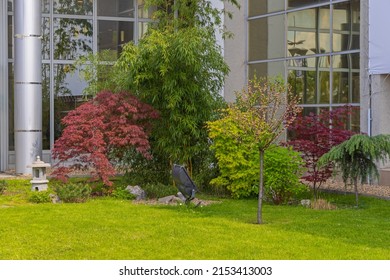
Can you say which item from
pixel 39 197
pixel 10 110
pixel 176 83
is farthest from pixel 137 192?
pixel 10 110

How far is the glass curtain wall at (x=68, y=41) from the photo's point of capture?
934 inches

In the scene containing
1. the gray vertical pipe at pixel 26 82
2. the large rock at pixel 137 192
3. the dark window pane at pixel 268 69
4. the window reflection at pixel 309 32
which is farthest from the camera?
the dark window pane at pixel 268 69

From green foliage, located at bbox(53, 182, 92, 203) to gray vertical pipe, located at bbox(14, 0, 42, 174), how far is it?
5754mm

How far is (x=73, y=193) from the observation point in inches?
572

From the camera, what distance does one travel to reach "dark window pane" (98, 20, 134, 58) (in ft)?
80.6

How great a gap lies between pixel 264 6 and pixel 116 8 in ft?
18.5

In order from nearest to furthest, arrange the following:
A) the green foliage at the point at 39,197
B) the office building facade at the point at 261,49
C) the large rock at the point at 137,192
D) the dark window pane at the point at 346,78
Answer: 1. the green foliage at the point at 39,197
2. the large rock at the point at 137,192
3. the office building facade at the point at 261,49
4. the dark window pane at the point at 346,78

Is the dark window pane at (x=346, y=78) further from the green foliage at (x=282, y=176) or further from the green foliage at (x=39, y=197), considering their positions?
the green foliage at (x=39, y=197)

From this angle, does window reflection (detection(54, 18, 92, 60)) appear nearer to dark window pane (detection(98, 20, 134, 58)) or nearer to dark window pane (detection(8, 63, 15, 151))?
dark window pane (detection(98, 20, 134, 58))

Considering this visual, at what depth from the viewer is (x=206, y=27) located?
17625 millimetres

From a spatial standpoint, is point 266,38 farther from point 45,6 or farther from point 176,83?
point 45,6

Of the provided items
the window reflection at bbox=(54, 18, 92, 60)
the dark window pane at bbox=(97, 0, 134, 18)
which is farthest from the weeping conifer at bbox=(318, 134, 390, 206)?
the dark window pane at bbox=(97, 0, 134, 18)

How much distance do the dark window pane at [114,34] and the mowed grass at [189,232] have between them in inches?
430

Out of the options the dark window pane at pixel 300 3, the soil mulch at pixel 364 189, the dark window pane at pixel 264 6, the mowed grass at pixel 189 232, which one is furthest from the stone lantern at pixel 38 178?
the dark window pane at pixel 264 6
